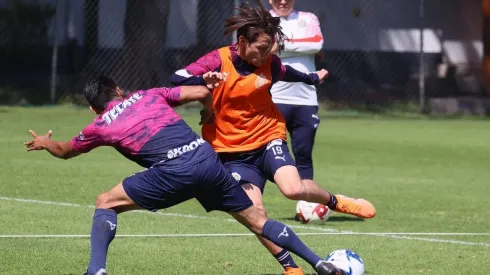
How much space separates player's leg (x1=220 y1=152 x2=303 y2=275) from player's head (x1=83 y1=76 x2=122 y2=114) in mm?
1264

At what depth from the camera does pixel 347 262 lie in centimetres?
777

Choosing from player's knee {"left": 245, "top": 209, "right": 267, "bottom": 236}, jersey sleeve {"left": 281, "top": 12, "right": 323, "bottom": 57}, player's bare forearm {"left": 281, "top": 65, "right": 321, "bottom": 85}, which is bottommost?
jersey sleeve {"left": 281, "top": 12, "right": 323, "bottom": 57}

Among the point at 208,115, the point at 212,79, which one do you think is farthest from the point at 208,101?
the point at 208,115

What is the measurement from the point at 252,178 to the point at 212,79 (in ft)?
3.24

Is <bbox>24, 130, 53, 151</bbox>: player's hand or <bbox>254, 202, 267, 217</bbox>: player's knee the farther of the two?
<bbox>254, 202, 267, 217</bbox>: player's knee

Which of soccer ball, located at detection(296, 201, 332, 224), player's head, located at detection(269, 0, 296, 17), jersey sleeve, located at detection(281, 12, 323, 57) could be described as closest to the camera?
soccer ball, located at detection(296, 201, 332, 224)

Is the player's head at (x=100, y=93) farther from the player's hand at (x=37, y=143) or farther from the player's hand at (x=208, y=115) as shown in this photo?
the player's hand at (x=208, y=115)

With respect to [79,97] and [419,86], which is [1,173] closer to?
[79,97]

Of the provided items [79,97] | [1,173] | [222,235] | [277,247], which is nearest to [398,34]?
[79,97]

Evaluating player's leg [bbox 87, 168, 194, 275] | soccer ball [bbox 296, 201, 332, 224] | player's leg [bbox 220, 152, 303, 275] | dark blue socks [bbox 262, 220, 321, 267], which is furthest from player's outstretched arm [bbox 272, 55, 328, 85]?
soccer ball [bbox 296, 201, 332, 224]

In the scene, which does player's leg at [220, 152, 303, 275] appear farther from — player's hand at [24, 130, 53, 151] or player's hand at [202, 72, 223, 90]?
player's hand at [24, 130, 53, 151]

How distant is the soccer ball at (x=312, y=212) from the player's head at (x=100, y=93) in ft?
12.3

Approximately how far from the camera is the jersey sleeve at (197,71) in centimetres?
808

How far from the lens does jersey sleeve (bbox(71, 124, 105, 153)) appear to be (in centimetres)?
739
